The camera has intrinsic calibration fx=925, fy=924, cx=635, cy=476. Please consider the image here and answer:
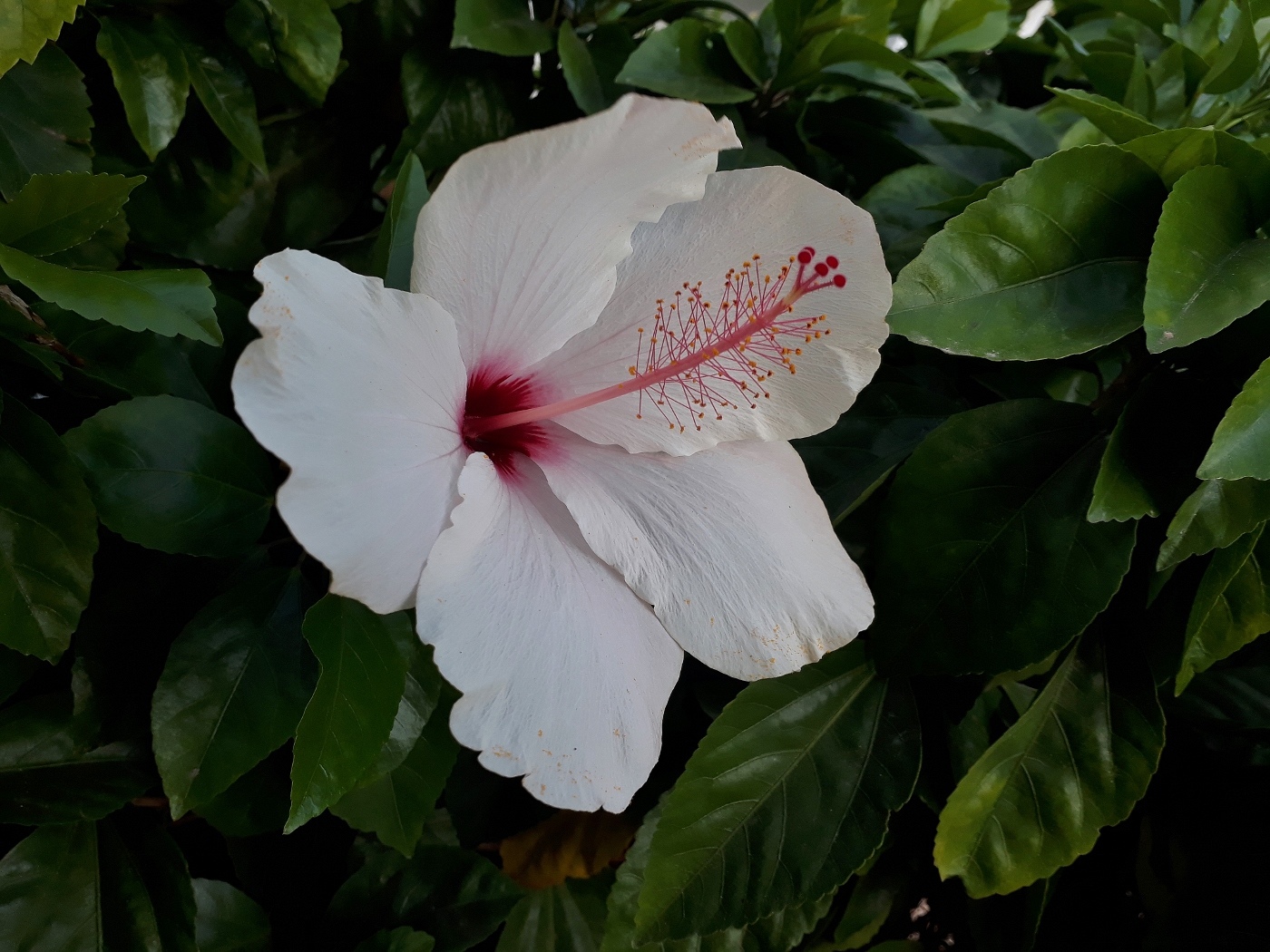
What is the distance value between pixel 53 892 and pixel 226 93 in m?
0.50

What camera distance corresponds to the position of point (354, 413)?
39cm

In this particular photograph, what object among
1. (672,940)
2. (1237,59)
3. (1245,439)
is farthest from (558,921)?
(1237,59)

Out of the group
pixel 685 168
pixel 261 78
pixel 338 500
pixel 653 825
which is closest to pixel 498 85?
pixel 261 78

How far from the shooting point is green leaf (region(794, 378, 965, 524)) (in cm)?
65

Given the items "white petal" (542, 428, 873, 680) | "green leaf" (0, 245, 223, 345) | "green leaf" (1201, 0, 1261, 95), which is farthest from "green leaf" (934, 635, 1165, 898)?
"green leaf" (0, 245, 223, 345)

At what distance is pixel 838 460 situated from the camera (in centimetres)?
67

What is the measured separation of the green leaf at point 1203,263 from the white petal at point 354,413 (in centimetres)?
37

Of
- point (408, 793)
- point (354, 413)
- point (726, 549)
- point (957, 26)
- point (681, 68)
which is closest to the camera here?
point (354, 413)

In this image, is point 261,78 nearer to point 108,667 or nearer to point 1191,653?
point 108,667

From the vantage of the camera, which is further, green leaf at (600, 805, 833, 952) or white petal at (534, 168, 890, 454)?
green leaf at (600, 805, 833, 952)

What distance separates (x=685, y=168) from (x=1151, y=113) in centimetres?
56

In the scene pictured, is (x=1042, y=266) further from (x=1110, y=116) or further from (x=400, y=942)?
(x=400, y=942)

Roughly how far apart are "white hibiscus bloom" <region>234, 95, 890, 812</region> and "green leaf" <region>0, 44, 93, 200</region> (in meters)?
0.26

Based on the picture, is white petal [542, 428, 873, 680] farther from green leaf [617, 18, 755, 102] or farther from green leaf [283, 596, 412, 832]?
green leaf [617, 18, 755, 102]
